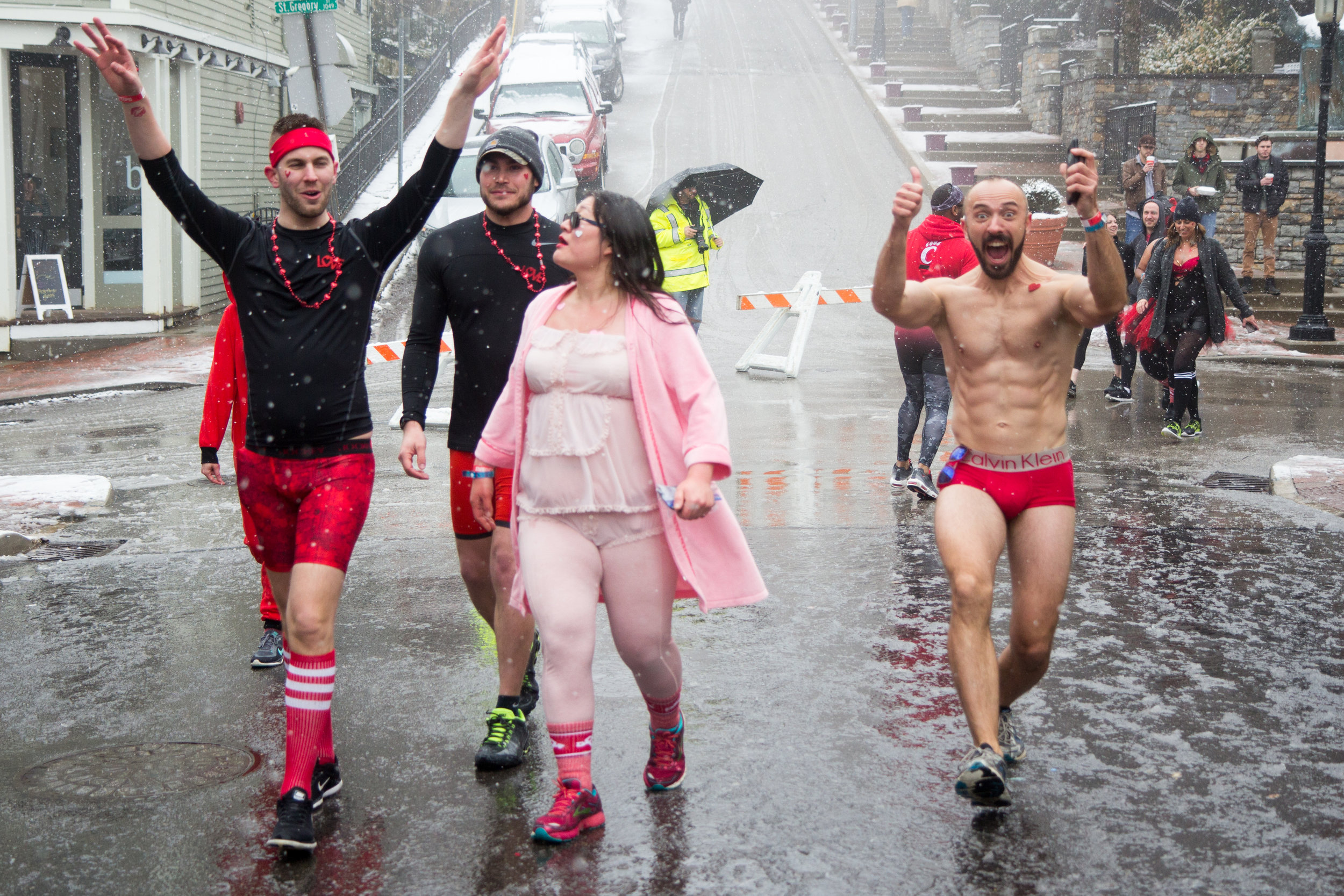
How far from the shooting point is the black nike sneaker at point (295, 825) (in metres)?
4.01

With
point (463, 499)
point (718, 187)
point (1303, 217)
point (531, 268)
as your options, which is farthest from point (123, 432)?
point (1303, 217)

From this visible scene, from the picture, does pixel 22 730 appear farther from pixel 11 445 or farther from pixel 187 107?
pixel 187 107

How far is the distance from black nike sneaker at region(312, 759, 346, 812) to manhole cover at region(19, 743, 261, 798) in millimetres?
396

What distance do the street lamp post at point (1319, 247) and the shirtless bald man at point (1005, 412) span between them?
14.0 m

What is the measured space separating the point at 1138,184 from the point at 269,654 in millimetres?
12914

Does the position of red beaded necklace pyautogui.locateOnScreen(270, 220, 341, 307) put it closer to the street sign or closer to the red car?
the street sign

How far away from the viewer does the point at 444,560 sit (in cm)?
776

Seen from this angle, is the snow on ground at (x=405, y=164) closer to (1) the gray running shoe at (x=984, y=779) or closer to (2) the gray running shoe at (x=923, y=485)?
(2) the gray running shoe at (x=923, y=485)

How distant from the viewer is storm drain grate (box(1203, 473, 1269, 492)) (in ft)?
31.2

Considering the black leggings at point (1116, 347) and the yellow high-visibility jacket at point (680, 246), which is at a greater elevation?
the yellow high-visibility jacket at point (680, 246)

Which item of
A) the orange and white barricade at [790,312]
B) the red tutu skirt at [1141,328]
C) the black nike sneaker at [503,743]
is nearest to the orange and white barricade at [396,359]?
the orange and white barricade at [790,312]

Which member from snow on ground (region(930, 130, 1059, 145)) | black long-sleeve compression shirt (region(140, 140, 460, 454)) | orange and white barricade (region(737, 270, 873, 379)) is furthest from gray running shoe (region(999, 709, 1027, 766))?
snow on ground (region(930, 130, 1059, 145))

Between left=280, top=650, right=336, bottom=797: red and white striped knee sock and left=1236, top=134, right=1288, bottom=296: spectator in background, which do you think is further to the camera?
left=1236, top=134, right=1288, bottom=296: spectator in background

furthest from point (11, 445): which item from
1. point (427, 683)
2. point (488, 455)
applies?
point (488, 455)
